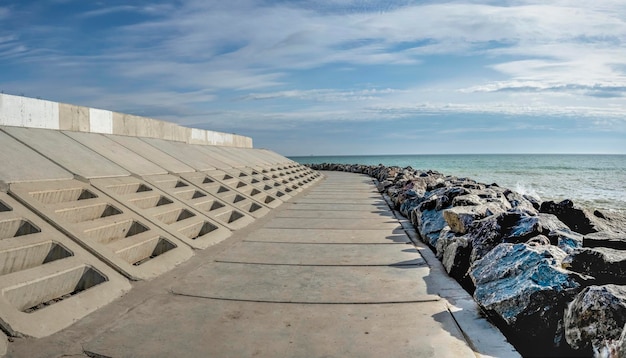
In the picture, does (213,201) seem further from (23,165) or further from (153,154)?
(23,165)

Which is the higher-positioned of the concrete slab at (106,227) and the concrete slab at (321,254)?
the concrete slab at (106,227)

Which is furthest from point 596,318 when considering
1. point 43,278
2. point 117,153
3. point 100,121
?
point 100,121

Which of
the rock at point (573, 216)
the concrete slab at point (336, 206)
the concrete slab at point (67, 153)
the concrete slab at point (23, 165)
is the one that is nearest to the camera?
the concrete slab at point (23, 165)

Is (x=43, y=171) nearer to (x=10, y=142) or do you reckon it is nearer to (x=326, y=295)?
(x=10, y=142)

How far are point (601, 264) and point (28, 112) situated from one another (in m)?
8.23

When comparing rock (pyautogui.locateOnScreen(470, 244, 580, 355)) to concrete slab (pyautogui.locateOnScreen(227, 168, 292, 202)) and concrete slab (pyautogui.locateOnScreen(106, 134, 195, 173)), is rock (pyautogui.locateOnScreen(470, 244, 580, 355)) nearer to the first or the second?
concrete slab (pyautogui.locateOnScreen(106, 134, 195, 173))

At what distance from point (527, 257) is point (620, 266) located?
675mm

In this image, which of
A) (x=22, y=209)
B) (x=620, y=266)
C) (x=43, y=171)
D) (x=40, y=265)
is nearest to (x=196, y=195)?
(x=43, y=171)

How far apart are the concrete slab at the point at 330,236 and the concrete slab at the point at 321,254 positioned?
296 mm

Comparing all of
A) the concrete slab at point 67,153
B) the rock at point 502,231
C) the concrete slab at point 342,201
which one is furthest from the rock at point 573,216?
the concrete slab at point 67,153

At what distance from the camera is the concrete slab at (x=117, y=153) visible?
8.09 meters

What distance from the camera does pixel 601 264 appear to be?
3709 millimetres

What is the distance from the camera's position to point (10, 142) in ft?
21.3

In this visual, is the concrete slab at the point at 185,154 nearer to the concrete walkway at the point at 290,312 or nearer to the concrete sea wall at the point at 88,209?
the concrete sea wall at the point at 88,209
